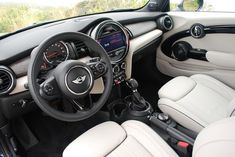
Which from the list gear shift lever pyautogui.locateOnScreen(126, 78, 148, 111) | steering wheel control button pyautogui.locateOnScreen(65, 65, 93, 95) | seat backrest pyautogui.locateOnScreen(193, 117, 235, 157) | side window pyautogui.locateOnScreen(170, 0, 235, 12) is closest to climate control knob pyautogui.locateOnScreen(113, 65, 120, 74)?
gear shift lever pyautogui.locateOnScreen(126, 78, 148, 111)

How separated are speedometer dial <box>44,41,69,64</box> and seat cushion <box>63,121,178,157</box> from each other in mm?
393

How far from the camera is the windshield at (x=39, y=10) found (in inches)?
62.3

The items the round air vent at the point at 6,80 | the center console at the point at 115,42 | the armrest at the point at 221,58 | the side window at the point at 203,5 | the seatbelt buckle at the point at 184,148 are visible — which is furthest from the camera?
the side window at the point at 203,5

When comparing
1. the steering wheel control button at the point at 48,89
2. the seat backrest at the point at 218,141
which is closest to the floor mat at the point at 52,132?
the steering wheel control button at the point at 48,89

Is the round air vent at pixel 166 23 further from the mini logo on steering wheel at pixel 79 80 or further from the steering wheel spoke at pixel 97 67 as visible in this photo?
the mini logo on steering wheel at pixel 79 80

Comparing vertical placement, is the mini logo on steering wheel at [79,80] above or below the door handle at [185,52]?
above

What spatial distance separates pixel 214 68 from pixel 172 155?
113 centimetres

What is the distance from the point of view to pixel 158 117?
1.70 meters

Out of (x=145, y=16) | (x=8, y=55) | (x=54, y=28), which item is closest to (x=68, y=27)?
(x=54, y=28)

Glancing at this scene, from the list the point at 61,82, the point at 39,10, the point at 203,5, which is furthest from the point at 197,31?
the point at 61,82

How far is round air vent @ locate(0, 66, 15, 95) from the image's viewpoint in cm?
127

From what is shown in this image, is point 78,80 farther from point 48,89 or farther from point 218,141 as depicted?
point 218,141

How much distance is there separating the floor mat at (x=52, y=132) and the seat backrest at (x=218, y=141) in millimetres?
1154

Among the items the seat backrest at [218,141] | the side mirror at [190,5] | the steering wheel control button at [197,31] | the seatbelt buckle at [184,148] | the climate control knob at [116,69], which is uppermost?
the side mirror at [190,5]
